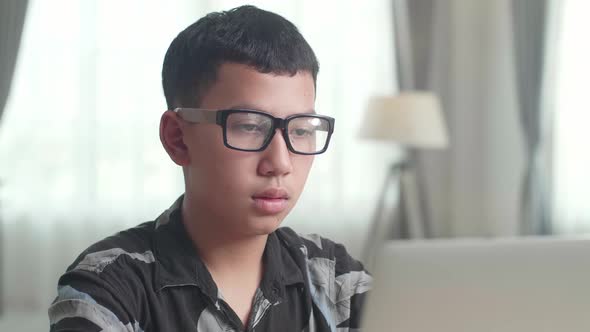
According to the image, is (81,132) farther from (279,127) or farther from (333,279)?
(279,127)

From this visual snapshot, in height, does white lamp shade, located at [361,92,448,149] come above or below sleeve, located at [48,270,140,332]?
above

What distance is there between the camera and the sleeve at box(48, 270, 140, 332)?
894mm

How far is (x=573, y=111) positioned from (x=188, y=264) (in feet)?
13.4

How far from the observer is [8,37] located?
4125mm

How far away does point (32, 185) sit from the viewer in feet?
14.3

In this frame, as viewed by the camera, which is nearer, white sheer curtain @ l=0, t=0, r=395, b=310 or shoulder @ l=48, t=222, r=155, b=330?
shoulder @ l=48, t=222, r=155, b=330

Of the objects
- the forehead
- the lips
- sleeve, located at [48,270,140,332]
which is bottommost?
sleeve, located at [48,270,140,332]

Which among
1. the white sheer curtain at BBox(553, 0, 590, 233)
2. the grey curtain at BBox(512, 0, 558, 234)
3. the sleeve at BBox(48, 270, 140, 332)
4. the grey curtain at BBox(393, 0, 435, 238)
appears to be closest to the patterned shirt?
the sleeve at BBox(48, 270, 140, 332)

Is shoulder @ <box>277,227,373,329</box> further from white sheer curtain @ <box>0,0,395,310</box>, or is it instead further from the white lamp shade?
white sheer curtain @ <box>0,0,395,310</box>

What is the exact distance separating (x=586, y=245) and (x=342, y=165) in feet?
13.0

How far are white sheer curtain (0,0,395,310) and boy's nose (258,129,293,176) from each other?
3463 mm

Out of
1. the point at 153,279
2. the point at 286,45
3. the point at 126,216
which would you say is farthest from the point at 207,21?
the point at 126,216

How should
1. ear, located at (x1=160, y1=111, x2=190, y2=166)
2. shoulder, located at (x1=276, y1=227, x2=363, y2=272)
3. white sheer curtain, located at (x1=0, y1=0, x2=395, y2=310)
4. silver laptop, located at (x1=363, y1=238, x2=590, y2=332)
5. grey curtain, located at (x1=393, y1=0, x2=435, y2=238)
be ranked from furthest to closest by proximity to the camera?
grey curtain, located at (x1=393, y1=0, x2=435, y2=238)
white sheer curtain, located at (x1=0, y1=0, x2=395, y2=310)
shoulder, located at (x1=276, y1=227, x2=363, y2=272)
ear, located at (x1=160, y1=111, x2=190, y2=166)
silver laptop, located at (x1=363, y1=238, x2=590, y2=332)

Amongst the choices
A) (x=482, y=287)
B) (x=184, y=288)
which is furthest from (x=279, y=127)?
(x=482, y=287)
